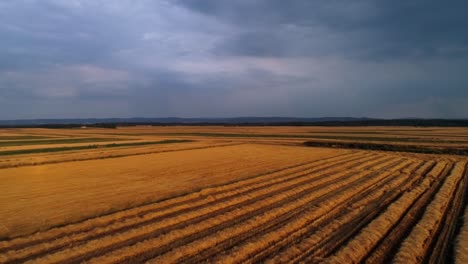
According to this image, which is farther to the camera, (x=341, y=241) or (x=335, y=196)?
(x=335, y=196)

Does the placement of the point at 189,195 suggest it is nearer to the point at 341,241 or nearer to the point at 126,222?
the point at 126,222

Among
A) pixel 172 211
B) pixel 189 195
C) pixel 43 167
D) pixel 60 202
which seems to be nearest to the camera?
pixel 172 211

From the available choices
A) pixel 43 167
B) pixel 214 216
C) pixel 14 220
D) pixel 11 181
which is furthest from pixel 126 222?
pixel 43 167

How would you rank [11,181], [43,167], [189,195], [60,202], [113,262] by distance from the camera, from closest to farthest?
1. [113,262]
2. [60,202]
3. [189,195]
4. [11,181]
5. [43,167]

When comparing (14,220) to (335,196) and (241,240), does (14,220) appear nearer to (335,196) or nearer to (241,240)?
(241,240)

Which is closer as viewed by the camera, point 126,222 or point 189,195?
point 126,222

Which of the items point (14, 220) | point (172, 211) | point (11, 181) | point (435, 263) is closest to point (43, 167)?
point (11, 181)

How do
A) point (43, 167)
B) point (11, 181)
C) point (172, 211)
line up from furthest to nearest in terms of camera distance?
1. point (43, 167)
2. point (11, 181)
3. point (172, 211)

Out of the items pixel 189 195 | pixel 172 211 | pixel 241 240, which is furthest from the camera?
pixel 189 195
